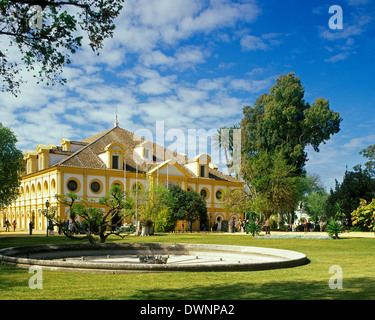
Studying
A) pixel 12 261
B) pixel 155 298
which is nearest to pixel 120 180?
pixel 12 261

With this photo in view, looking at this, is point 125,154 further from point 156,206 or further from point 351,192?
point 351,192

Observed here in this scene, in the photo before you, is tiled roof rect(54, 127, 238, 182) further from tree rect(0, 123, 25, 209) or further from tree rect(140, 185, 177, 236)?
tree rect(140, 185, 177, 236)

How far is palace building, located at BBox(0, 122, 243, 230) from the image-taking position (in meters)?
44.5

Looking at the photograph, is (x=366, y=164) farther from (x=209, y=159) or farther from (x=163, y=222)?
(x=163, y=222)

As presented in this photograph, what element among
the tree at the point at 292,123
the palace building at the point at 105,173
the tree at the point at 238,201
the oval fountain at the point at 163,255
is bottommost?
the oval fountain at the point at 163,255

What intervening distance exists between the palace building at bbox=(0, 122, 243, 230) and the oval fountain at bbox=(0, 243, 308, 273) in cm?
2523

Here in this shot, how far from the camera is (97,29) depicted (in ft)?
35.6

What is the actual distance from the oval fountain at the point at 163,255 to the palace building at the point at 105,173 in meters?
25.2

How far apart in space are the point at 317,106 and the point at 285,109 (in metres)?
4.25

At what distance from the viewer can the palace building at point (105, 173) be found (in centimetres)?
4447

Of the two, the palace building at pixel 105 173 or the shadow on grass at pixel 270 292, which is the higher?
the palace building at pixel 105 173
